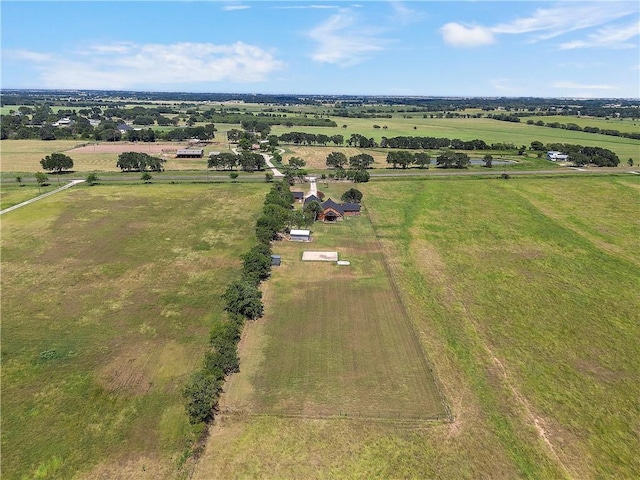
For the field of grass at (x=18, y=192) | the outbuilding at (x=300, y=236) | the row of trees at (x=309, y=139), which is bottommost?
the outbuilding at (x=300, y=236)

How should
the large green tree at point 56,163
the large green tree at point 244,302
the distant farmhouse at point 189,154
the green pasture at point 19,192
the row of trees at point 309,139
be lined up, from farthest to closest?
the row of trees at point 309,139, the distant farmhouse at point 189,154, the large green tree at point 56,163, the green pasture at point 19,192, the large green tree at point 244,302

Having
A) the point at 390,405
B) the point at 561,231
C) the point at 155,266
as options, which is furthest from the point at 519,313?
the point at 155,266

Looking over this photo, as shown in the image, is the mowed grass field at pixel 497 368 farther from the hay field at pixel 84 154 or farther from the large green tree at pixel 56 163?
the hay field at pixel 84 154

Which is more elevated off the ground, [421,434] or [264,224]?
[264,224]

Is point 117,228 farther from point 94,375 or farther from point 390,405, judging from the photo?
point 390,405

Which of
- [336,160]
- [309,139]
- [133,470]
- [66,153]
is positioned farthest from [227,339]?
[66,153]

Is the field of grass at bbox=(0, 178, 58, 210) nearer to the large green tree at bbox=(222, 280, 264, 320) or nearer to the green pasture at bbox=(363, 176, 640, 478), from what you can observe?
the large green tree at bbox=(222, 280, 264, 320)

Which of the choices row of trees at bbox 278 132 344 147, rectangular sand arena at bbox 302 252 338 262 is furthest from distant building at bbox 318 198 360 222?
row of trees at bbox 278 132 344 147

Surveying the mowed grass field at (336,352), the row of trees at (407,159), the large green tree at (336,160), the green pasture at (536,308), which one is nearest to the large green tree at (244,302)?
the mowed grass field at (336,352)
